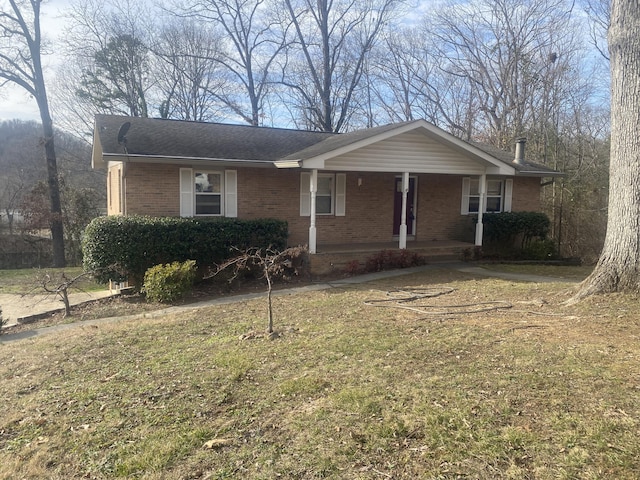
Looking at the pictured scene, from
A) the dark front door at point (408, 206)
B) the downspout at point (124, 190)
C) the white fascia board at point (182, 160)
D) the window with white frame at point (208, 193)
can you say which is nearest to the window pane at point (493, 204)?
the dark front door at point (408, 206)

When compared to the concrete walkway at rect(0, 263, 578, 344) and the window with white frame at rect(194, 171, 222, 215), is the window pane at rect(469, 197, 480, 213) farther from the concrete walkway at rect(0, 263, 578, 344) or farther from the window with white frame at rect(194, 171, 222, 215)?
the window with white frame at rect(194, 171, 222, 215)

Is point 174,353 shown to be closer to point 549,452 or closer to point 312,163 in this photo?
point 549,452

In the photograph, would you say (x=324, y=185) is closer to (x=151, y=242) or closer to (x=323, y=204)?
(x=323, y=204)

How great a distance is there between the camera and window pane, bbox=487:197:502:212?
16.5m

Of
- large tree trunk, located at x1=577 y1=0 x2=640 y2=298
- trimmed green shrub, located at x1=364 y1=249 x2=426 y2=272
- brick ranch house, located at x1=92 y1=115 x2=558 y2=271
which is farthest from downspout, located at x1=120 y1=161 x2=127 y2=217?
large tree trunk, located at x1=577 y1=0 x2=640 y2=298

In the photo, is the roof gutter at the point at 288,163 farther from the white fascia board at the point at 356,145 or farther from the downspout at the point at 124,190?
the downspout at the point at 124,190

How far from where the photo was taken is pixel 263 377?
190 inches

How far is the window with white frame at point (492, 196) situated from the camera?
16.3 meters

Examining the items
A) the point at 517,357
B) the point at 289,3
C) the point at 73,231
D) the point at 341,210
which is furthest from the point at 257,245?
the point at 289,3

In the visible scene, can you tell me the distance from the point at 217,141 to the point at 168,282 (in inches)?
220

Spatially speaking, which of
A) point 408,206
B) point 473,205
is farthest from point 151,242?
point 473,205

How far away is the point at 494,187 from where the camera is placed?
54.2ft

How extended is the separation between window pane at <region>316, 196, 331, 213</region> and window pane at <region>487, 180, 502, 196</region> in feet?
20.4

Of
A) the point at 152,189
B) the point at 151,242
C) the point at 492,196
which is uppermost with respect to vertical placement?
the point at 492,196
